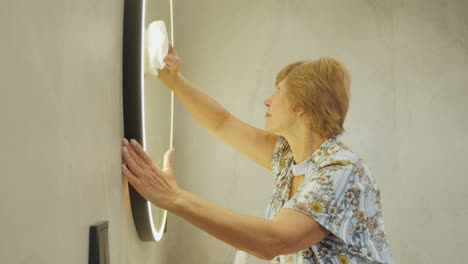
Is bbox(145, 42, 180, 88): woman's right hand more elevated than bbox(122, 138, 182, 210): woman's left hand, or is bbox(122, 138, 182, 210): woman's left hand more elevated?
bbox(145, 42, 180, 88): woman's right hand

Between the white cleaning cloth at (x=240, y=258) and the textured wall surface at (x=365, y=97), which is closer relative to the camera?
the white cleaning cloth at (x=240, y=258)

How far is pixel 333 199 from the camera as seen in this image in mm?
1137

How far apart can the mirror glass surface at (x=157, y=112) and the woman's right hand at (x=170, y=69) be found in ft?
0.06

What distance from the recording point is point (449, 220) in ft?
7.28

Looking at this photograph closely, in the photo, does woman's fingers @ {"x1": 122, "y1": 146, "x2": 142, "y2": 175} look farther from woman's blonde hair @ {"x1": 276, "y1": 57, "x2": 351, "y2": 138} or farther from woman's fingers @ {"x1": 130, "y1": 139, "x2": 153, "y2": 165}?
woman's blonde hair @ {"x1": 276, "y1": 57, "x2": 351, "y2": 138}

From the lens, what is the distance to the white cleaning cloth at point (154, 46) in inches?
43.4

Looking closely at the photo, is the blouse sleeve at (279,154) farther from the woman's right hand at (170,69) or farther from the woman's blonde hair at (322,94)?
the woman's right hand at (170,69)

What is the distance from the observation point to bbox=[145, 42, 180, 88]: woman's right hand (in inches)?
51.3

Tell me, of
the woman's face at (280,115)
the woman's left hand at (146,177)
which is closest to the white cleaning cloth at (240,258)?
the woman's face at (280,115)

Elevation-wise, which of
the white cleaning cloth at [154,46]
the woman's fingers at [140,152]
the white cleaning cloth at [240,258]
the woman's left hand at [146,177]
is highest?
the white cleaning cloth at [154,46]

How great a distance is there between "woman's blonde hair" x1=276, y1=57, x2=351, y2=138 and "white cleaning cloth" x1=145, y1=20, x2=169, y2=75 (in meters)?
0.42

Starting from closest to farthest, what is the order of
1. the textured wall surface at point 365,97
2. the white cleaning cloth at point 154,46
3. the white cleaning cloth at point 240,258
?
the white cleaning cloth at point 154,46 → the white cleaning cloth at point 240,258 → the textured wall surface at point 365,97

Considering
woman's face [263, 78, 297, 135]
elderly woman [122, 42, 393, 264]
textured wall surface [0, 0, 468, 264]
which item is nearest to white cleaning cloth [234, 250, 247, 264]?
textured wall surface [0, 0, 468, 264]

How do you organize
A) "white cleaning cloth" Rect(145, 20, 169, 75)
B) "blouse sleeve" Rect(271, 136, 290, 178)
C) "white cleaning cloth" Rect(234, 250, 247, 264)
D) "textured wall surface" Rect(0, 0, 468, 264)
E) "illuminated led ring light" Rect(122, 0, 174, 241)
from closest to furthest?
"illuminated led ring light" Rect(122, 0, 174, 241) → "white cleaning cloth" Rect(145, 20, 169, 75) → "blouse sleeve" Rect(271, 136, 290, 178) → "white cleaning cloth" Rect(234, 250, 247, 264) → "textured wall surface" Rect(0, 0, 468, 264)
